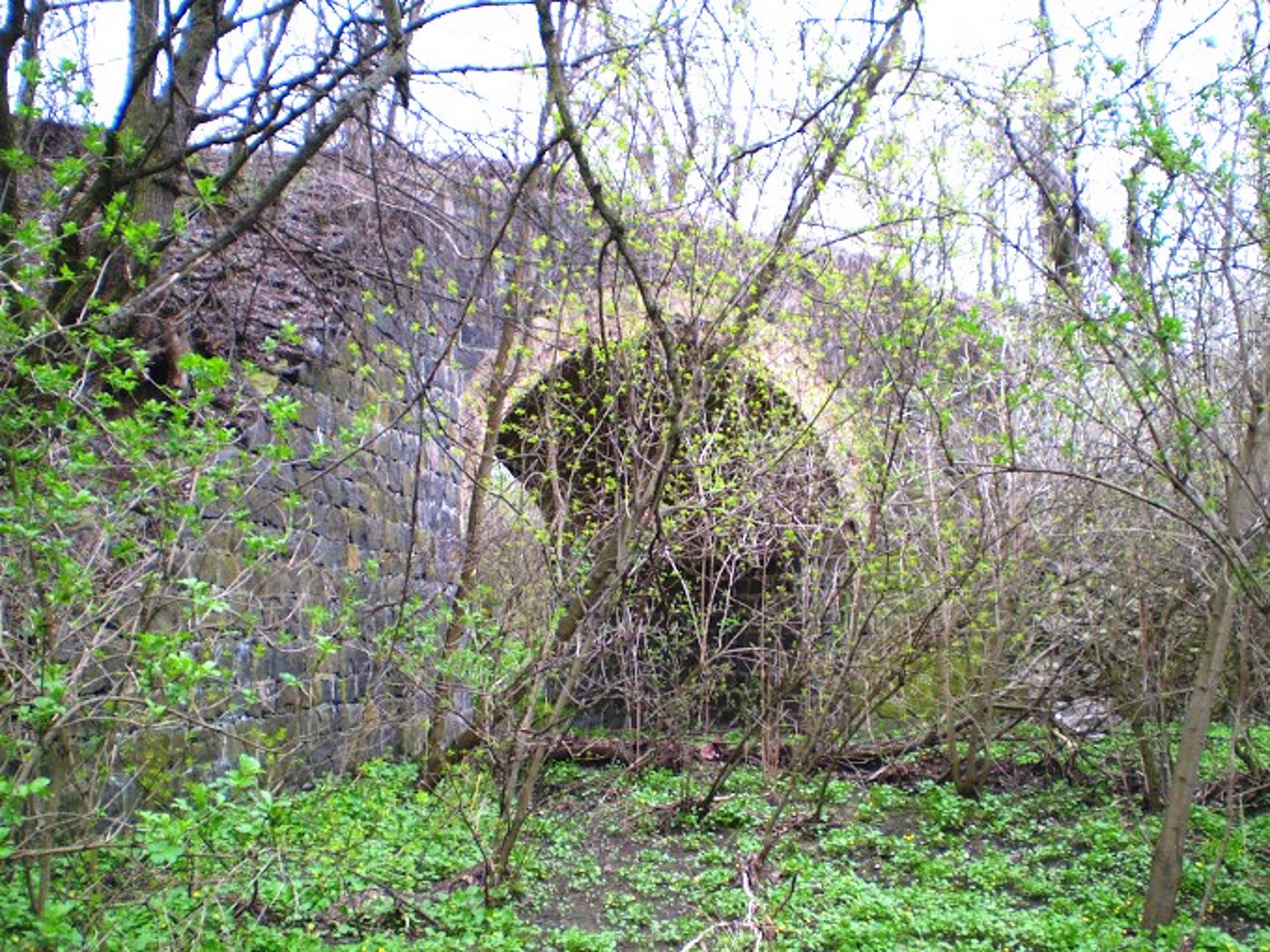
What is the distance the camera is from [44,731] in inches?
105

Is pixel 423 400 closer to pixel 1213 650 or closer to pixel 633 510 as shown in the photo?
pixel 633 510

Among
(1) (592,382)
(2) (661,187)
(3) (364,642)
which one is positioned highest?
(2) (661,187)

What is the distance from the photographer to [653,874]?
5.74m

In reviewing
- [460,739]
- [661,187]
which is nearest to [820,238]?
[661,187]

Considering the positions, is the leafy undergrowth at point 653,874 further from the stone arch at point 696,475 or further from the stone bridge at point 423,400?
the stone arch at point 696,475

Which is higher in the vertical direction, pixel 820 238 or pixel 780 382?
pixel 820 238

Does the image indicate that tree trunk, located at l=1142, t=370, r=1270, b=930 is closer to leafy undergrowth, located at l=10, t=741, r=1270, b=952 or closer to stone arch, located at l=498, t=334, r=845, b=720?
leafy undergrowth, located at l=10, t=741, r=1270, b=952

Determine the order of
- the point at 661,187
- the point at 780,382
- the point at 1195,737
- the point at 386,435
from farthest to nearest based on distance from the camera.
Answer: the point at 386,435 < the point at 780,382 < the point at 661,187 < the point at 1195,737

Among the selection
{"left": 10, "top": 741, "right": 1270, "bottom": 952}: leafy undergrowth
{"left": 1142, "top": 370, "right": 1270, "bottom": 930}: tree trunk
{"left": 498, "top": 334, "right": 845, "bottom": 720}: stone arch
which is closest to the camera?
{"left": 10, "top": 741, "right": 1270, "bottom": 952}: leafy undergrowth

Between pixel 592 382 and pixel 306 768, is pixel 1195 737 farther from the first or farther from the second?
pixel 306 768

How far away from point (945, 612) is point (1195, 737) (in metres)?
2.50

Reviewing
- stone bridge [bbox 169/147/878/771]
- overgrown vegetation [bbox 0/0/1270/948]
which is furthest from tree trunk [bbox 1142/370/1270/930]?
stone bridge [bbox 169/147/878/771]

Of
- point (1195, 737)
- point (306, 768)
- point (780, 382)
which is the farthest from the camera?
point (780, 382)

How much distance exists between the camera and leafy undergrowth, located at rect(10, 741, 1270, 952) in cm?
296
